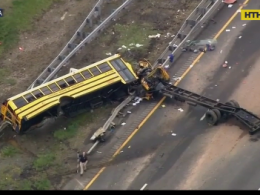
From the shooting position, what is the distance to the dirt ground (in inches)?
1027

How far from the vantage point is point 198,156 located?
2591 cm

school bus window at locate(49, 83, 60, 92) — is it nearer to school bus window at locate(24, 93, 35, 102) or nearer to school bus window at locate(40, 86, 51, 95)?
school bus window at locate(40, 86, 51, 95)

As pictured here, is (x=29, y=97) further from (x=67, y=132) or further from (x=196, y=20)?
(x=196, y=20)

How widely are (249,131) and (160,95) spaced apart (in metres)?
4.59

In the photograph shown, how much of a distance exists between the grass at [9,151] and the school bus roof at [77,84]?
1.62m

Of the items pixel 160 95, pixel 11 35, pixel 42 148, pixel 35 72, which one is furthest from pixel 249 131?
pixel 11 35

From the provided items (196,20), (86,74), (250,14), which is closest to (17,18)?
(86,74)

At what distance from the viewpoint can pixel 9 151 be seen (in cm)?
2695

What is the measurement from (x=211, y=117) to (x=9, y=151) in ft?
28.1

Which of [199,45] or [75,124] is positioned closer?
[75,124]

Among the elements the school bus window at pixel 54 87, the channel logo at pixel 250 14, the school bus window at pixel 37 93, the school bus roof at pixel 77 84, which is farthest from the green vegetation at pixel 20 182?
the channel logo at pixel 250 14

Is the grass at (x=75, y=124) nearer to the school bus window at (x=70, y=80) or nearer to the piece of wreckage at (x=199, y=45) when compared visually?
the school bus window at (x=70, y=80)

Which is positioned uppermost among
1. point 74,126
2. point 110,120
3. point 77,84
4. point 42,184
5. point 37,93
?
point 77,84
